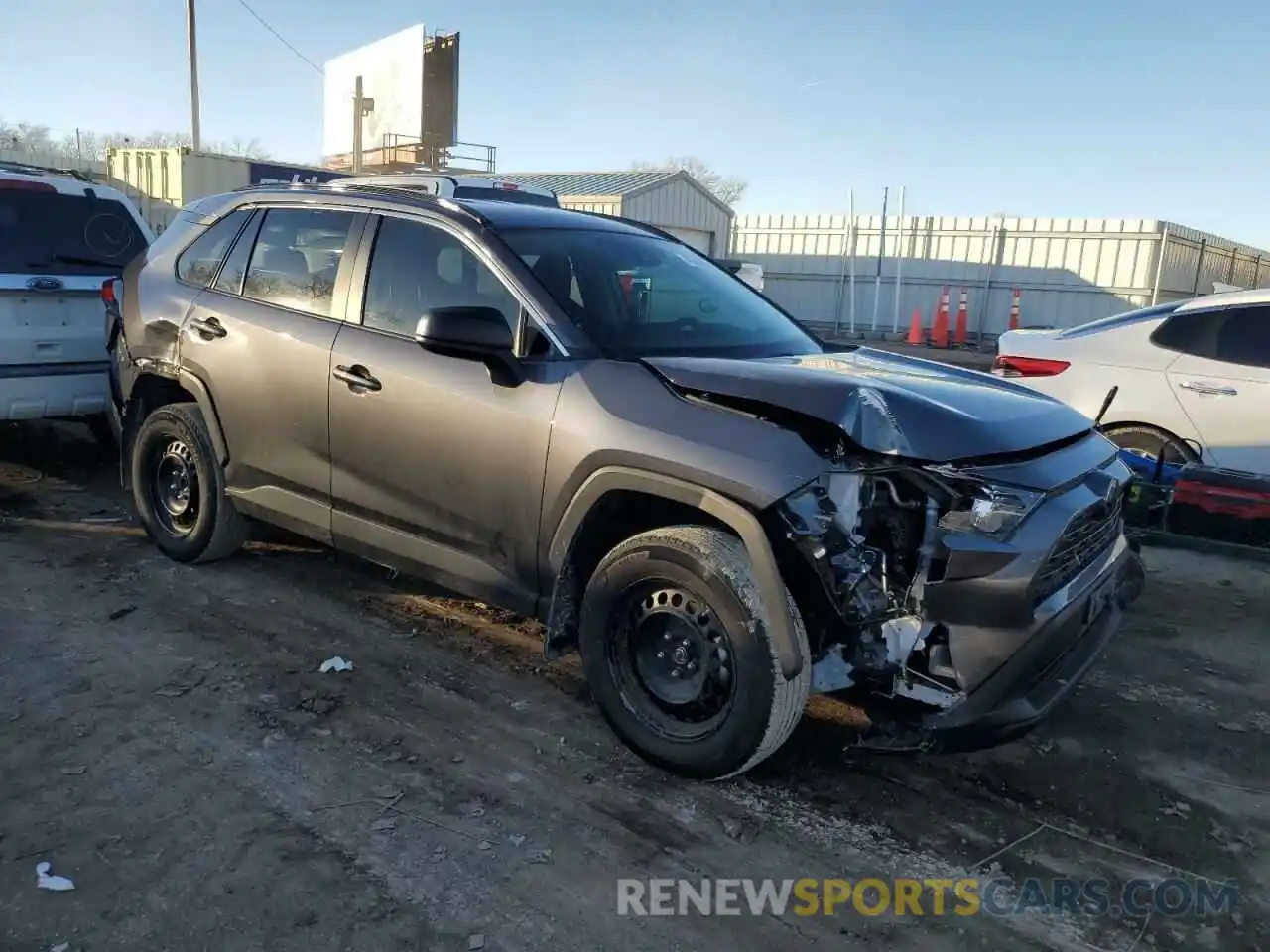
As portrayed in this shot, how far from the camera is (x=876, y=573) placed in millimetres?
3043

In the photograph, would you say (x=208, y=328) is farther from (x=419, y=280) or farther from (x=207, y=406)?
(x=419, y=280)

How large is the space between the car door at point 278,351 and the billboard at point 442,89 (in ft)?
74.2

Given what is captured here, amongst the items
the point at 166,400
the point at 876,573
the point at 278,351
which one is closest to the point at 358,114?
the point at 166,400

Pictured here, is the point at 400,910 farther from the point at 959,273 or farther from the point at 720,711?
the point at 959,273

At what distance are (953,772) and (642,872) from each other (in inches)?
51.5

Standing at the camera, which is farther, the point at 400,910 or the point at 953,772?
the point at 953,772

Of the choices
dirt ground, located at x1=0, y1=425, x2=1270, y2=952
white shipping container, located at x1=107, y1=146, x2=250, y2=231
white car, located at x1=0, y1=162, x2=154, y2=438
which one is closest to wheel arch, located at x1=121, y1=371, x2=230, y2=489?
dirt ground, located at x1=0, y1=425, x2=1270, y2=952

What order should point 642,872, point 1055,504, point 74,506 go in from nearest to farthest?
point 642,872
point 1055,504
point 74,506

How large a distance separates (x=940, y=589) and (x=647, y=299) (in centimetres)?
179

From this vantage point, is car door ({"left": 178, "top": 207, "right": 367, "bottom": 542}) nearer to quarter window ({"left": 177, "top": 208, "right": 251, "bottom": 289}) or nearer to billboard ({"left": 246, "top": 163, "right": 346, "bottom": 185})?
quarter window ({"left": 177, "top": 208, "right": 251, "bottom": 289})

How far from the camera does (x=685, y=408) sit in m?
3.25

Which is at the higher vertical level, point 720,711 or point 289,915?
point 720,711

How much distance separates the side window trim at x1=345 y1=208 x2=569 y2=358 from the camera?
12.0 ft

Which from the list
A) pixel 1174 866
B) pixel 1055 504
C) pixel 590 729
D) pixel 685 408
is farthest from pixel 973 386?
pixel 590 729
